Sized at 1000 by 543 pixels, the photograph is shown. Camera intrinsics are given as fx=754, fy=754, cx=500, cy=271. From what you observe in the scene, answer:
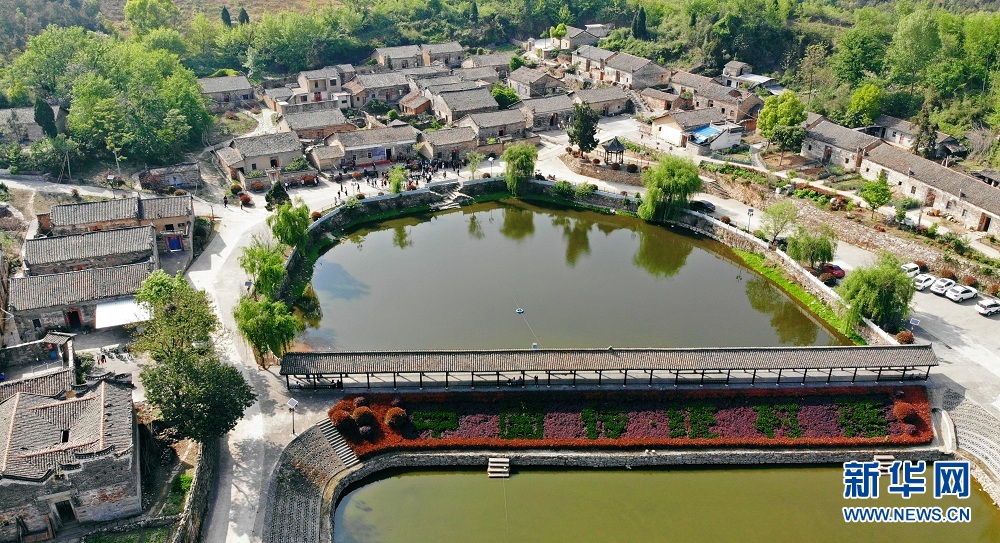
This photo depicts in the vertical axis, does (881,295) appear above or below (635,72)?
below

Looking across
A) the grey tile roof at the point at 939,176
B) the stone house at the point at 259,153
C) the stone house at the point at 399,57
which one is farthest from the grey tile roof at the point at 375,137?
the grey tile roof at the point at 939,176

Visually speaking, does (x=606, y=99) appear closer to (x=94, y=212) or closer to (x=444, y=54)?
(x=444, y=54)

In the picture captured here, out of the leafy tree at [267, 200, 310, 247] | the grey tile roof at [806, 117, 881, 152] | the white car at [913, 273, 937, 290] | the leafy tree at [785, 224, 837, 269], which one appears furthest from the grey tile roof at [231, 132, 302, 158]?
the white car at [913, 273, 937, 290]

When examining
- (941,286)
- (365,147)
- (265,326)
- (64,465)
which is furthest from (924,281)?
(64,465)

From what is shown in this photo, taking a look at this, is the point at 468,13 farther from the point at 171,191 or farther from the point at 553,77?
the point at 171,191

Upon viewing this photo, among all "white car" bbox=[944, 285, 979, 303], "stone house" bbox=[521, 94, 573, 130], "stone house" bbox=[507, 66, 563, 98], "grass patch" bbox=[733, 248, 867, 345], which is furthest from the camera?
"stone house" bbox=[507, 66, 563, 98]

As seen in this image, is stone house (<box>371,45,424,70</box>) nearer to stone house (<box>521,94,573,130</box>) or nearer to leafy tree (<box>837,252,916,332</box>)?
stone house (<box>521,94,573,130</box>)

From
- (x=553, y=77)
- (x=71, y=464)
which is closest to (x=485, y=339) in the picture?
(x=71, y=464)
